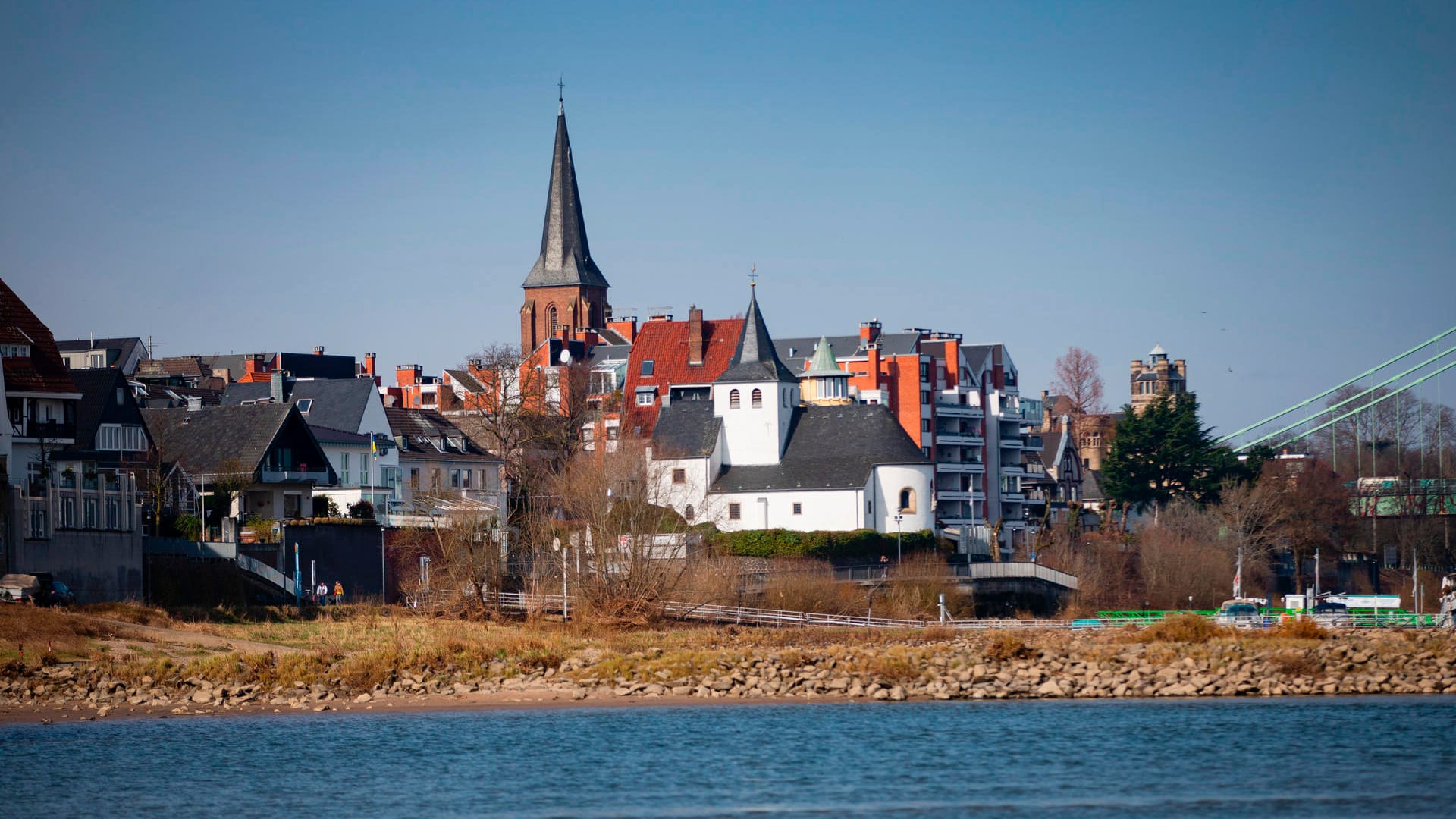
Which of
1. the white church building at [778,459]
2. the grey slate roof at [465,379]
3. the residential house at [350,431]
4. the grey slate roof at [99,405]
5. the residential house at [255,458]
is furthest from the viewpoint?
the grey slate roof at [465,379]

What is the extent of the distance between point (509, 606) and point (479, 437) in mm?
41720

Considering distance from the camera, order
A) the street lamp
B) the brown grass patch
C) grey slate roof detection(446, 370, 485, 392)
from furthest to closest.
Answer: grey slate roof detection(446, 370, 485, 392) < the street lamp < the brown grass patch

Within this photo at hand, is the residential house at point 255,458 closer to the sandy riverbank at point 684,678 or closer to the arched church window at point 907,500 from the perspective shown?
the sandy riverbank at point 684,678

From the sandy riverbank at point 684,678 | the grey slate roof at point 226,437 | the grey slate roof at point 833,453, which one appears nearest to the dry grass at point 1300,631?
the sandy riverbank at point 684,678

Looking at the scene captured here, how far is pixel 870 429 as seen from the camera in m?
98.9

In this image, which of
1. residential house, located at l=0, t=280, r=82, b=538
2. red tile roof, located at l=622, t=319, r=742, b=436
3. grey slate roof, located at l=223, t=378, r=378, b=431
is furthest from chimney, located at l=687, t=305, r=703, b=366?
residential house, located at l=0, t=280, r=82, b=538

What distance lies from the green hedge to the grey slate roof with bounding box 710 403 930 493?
3.93m

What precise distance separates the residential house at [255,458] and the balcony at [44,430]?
17.9 ft

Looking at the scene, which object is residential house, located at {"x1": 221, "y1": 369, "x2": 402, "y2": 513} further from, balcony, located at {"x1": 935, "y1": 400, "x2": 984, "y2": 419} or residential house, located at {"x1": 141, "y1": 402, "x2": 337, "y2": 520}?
balcony, located at {"x1": 935, "y1": 400, "x2": 984, "y2": 419}

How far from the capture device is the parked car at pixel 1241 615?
7069 centimetres

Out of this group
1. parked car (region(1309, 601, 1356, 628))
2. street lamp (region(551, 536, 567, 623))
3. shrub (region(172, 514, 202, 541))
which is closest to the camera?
street lamp (region(551, 536, 567, 623))

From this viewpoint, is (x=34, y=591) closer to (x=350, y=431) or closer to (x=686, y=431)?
(x=350, y=431)

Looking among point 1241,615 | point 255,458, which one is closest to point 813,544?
point 1241,615

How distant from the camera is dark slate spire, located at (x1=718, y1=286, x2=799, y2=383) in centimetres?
10319
